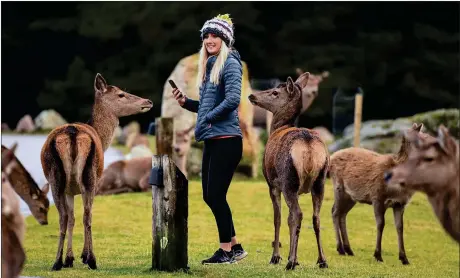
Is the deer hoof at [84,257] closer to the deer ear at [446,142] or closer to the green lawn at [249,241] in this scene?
the green lawn at [249,241]

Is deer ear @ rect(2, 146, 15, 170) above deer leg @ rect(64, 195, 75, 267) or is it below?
above

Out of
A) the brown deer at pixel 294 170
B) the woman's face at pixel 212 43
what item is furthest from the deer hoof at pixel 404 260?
the woman's face at pixel 212 43

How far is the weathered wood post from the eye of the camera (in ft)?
24.5

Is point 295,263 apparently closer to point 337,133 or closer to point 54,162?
point 54,162

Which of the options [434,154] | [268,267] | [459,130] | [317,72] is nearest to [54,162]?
[268,267]

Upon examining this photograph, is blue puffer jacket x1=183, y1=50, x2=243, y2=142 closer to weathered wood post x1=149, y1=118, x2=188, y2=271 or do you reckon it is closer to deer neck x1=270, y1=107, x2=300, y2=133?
weathered wood post x1=149, y1=118, x2=188, y2=271

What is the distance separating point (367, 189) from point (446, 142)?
167 inches

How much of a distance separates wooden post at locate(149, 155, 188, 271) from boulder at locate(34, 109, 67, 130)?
2167cm

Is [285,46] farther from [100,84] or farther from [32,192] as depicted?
[100,84]

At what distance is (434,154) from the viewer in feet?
20.6

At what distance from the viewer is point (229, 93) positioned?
7.71 m

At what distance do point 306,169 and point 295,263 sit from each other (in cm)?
72

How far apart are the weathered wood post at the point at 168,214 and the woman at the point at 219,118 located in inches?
13.5

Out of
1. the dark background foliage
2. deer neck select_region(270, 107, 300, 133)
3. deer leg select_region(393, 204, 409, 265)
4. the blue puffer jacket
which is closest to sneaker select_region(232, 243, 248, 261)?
the blue puffer jacket
